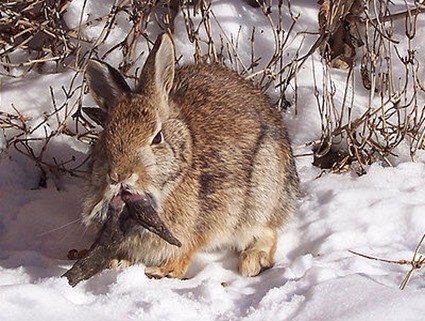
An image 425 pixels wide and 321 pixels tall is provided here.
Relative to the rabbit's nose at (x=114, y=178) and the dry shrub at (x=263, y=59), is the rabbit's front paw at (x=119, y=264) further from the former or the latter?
the dry shrub at (x=263, y=59)

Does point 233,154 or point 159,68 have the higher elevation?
point 159,68

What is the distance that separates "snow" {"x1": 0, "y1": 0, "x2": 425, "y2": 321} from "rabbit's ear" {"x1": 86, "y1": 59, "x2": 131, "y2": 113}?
26.7 inches

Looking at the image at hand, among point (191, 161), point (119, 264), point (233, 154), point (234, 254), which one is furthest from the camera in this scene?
point (234, 254)

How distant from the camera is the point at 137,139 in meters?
3.43

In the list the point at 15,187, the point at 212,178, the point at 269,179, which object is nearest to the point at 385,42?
the point at 269,179

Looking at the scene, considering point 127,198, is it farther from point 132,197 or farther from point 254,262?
point 254,262

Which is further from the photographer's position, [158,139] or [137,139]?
[158,139]

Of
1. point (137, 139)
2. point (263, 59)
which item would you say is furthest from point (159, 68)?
point (263, 59)

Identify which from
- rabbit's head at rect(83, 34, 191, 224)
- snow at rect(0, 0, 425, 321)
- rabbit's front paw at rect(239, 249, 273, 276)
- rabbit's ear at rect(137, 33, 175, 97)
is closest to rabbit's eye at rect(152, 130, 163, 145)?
rabbit's head at rect(83, 34, 191, 224)

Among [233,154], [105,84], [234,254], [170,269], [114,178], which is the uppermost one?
[105,84]

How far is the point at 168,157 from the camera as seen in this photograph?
11.7 feet

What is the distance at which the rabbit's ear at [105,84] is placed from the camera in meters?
Answer: 3.63

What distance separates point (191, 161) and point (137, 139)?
0.39 metres

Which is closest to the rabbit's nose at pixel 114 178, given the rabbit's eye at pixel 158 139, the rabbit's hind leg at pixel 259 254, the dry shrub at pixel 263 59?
the rabbit's eye at pixel 158 139
